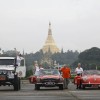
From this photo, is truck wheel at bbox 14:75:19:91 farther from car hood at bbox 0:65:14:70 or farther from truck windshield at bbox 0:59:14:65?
truck windshield at bbox 0:59:14:65

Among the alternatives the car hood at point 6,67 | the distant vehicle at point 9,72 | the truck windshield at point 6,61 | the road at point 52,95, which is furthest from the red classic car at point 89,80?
the truck windshield at point 6,61

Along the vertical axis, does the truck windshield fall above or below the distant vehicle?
above

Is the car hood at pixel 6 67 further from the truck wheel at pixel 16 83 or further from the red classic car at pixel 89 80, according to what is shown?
the red classic car at pixel 89 80

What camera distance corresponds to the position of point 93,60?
165875mm

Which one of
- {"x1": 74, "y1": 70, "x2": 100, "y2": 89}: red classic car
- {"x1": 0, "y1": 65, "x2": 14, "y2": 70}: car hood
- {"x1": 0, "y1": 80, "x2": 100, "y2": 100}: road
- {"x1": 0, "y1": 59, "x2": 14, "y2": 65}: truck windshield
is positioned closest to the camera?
{"x1": 0, "y1": 80, "x2": 100, "y2": 100}: road

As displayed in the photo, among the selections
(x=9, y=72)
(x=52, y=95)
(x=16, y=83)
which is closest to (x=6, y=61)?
(x=9, y=72)

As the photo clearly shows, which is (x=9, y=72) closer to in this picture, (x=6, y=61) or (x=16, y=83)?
(x=16, y=83)

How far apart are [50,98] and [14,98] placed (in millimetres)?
1542

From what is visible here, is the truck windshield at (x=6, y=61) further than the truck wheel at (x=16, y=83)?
Yes

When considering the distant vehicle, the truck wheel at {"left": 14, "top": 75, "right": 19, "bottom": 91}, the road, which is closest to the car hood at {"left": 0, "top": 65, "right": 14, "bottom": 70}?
the distant vehicle

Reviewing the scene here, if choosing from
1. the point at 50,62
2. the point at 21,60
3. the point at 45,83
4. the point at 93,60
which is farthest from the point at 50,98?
the point at 50,62

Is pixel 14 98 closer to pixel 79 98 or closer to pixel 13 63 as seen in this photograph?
pixel 79 98

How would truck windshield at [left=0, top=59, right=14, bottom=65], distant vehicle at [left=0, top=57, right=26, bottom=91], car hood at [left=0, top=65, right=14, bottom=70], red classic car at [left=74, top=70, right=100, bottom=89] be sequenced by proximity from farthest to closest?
truck windshield at [left=0, top=59, right=14, bottom=65] → car hood at [left=0, top=65, right=14, bottom=70] → red classic car at [left=74, top=70, right=100, bottom=89] → distant vehicle at [left=0, top=57, right=26, bottom=91]

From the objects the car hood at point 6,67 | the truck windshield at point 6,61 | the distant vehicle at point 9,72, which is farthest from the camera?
the truck windshield at point 6,61
